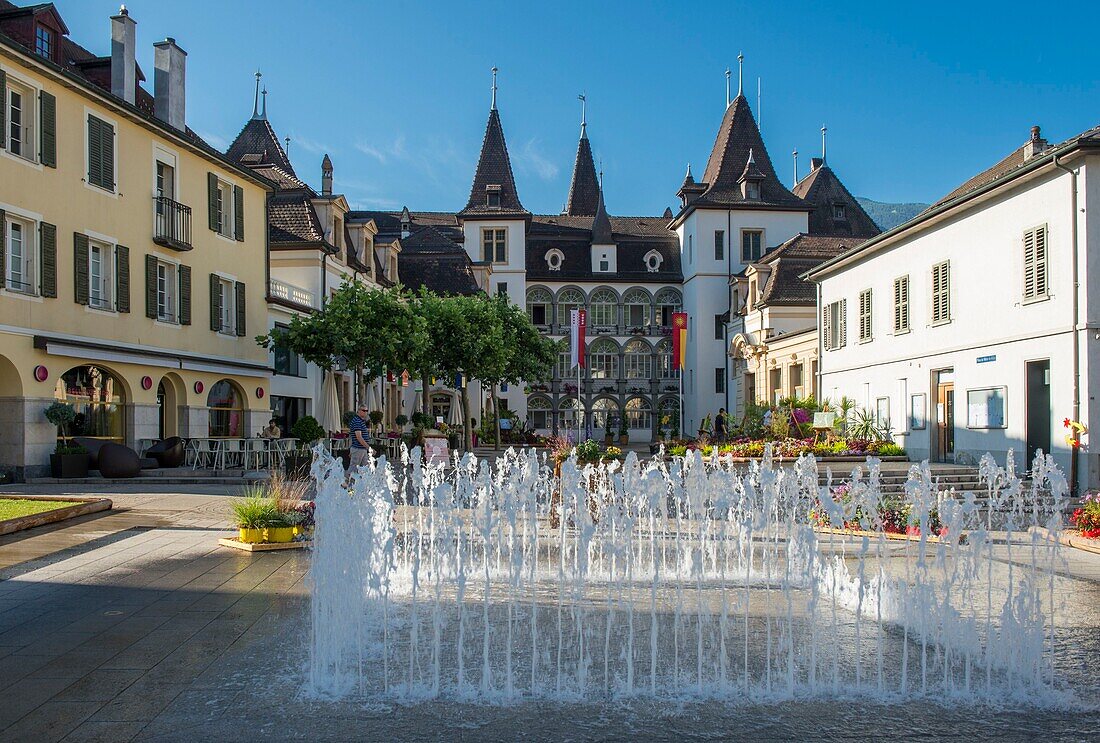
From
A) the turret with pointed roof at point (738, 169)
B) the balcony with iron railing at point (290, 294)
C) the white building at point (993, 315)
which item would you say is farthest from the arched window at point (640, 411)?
the white building at point (993, 315)

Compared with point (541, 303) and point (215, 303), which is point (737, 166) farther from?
point (215, 303)

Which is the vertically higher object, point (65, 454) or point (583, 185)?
point (583, 185)

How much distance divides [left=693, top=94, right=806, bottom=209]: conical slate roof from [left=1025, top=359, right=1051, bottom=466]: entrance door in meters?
44.3

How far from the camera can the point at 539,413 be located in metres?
70.3

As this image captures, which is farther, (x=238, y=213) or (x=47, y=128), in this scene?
(x=238, y=213)

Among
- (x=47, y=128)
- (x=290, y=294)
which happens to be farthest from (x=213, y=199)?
(x=47, y=128)

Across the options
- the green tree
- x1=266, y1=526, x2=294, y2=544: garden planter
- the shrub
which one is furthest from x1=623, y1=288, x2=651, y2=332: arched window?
x1=266, y1=526, x2=294, y2=544: garden planter

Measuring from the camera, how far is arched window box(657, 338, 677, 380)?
230 feet

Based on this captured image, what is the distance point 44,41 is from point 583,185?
218 feet

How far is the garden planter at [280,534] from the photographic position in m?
13.2

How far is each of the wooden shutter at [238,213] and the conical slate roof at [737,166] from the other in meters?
38.5

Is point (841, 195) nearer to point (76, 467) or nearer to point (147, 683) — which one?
point (76, 467)

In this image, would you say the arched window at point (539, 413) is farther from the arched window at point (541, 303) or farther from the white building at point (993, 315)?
the white building at point (993, 315)

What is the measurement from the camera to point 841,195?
2830 inches
